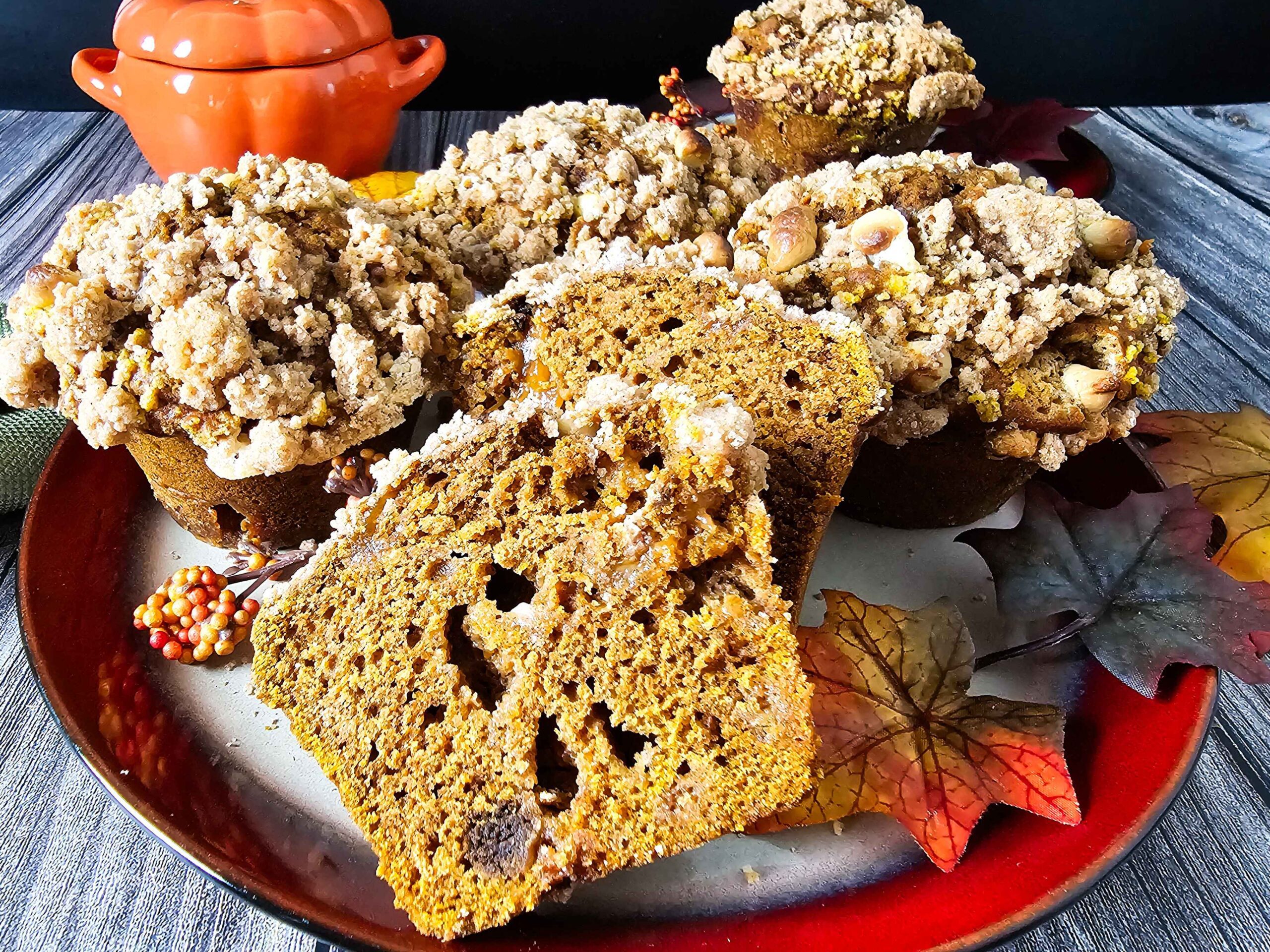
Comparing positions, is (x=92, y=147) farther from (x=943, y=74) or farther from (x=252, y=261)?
(x=943, y=74)

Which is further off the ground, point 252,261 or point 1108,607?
point 252,261

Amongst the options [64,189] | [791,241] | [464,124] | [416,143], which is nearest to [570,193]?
[791,241]

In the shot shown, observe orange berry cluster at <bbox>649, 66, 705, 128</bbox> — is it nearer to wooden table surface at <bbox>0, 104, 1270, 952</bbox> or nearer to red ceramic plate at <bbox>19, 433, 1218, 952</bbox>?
wooden table surface at <bbox>0, 104, 1270, 952</bbox>

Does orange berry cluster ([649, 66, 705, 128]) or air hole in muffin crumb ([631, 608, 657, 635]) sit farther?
orange berry cluster ([649, 66, 705, 128])

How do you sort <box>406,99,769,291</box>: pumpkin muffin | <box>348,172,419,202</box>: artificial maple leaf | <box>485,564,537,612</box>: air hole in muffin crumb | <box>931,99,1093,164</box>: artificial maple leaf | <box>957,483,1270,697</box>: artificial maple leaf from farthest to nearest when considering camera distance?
<box>348,172,419,202</box>: artificial maple leaf < <box>931,99,1093,164</box>: artificial maple leaf < <box>406,99,769,291</box>: pumpkin muffin < <box>957,483,1270,697</box>: artificial maple leaf < <box>485,564,537,612</box>: air hole in muffin crumb

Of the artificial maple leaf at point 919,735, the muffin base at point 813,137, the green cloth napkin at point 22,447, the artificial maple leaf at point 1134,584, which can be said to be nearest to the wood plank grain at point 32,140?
the green cloth napkin at point 22,447

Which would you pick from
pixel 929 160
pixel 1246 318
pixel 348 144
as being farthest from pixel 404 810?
pixel 1246 318

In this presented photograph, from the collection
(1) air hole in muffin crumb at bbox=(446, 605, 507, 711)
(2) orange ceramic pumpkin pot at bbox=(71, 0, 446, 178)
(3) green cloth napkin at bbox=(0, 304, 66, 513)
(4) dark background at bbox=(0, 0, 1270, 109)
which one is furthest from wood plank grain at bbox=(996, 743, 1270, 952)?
(4) dark background at bbox=(0, 0, 1270, 109)
